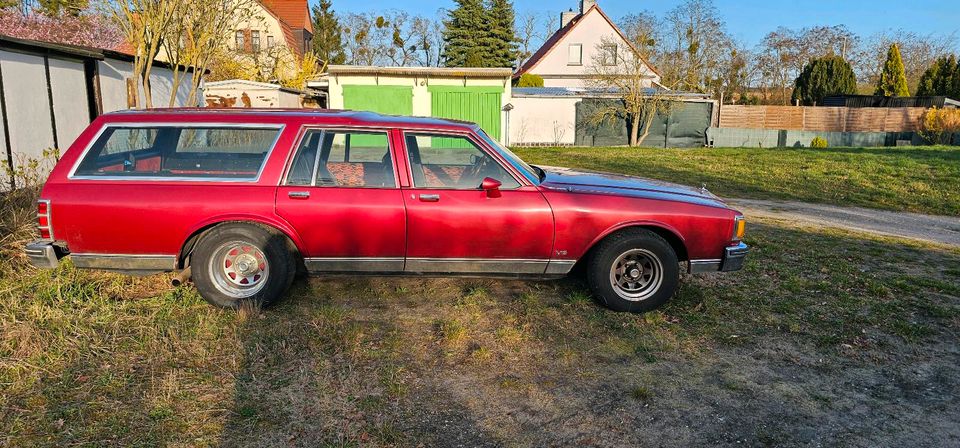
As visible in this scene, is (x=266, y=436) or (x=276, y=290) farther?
(x=276, y=290)

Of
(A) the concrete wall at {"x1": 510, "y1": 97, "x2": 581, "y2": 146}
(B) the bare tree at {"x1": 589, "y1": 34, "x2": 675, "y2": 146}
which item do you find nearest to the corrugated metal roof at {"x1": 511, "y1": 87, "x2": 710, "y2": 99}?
(B) the bare tree at {"x1": 589, "y1": 34, "x2": 675, "y2": 146}

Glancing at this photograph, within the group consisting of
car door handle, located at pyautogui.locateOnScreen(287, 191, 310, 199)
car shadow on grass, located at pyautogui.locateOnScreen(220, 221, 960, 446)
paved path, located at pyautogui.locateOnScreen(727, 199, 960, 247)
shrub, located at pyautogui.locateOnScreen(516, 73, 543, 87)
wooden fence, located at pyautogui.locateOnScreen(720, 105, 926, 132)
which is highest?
shrub, located at pyautogui.locateOnScreen(516, 73, 543, 87)

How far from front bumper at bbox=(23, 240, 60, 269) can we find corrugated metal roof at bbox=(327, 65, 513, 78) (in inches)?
648

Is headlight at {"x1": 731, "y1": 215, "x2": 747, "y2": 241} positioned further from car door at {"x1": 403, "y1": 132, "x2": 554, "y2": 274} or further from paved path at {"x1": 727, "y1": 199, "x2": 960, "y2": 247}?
paved path at {"x1": 727, "y1": 199, "x2": 960, "y2": 247}

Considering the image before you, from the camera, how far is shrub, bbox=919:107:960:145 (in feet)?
82.2

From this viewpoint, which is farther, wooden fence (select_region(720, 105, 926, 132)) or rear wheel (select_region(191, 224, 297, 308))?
wooden fence (select_region(720, 105, 926, 132))

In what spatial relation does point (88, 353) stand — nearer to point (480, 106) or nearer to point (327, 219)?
point (327, 219)

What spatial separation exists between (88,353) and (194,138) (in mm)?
1773

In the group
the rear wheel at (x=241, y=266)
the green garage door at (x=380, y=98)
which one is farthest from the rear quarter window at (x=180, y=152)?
the green garage door at (x=380, y=98)

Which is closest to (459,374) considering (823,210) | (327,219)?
(327,219)

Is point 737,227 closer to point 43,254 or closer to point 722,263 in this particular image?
point 722,263

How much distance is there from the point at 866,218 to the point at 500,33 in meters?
40.8

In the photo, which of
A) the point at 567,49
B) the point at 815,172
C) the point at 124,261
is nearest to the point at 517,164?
the point at 124,261

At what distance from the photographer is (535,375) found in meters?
3.98
